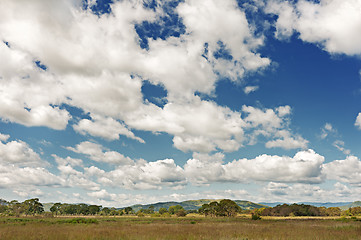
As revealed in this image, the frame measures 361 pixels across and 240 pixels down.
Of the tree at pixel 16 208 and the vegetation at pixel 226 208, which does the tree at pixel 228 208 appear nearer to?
the vegetation at pixel 226 208

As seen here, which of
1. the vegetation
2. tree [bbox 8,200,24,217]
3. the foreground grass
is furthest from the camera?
tree [bbox 8,200,24,217]

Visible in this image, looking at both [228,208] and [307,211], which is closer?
[228,208]

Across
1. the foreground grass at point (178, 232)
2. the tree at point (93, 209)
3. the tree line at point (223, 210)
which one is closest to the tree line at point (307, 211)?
the tree line at point (223, 210)

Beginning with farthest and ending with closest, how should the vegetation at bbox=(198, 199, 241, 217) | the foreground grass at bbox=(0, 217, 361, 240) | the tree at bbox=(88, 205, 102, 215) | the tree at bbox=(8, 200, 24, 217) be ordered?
1. the tree at bbox=(88, 205, 102, 215)
2. the tree at bbox=(8, 200, 24, 217)
3. the vegetation at bbox=(198, 199, 241, 217)
4. the foreground grass at bbox=(0, 217, 361, 240)

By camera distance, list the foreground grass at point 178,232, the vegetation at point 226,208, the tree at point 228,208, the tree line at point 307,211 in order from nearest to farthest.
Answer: the foreground grass at point 178,232, the tree at point 228,208, the vegetation at point 226,208, the tree line at point 307,211

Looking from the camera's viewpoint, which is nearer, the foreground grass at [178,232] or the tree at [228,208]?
the foreground grass at [178,232]

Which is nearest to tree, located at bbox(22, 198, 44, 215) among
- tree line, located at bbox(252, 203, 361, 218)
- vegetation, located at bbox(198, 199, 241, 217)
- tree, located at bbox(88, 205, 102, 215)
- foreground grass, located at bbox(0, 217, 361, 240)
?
tree, located at bbox(88, 205, 102, 215)

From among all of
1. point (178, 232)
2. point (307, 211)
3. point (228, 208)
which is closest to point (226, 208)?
point (228, 208)

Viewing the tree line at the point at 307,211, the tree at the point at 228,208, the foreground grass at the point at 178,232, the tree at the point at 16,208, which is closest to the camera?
the foreground grass at the point at 178,232

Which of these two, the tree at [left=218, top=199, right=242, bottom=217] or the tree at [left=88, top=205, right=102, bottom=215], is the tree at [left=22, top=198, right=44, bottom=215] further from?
the tree at [left=218, top=199, right=242, bottom=217]

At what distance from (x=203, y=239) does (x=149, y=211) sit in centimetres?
19265

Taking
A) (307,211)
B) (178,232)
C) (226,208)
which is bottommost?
(307,211)

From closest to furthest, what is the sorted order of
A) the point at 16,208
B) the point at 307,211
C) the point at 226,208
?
the point at 226,208 → the point at 307,211 → the point at 16,208

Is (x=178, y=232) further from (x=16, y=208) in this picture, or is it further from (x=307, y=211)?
(x=16, y=208)
